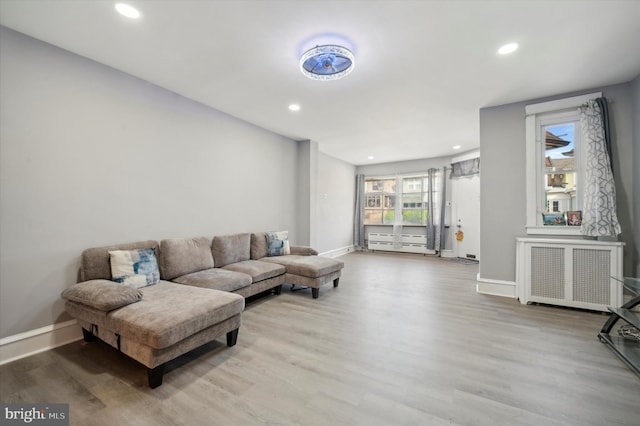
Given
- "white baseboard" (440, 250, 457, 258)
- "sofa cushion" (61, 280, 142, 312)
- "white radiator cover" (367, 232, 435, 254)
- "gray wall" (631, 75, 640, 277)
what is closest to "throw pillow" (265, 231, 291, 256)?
"sofa cushion" (61, 280, 142, 312)

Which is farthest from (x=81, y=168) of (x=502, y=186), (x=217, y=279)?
(x=502, y=186)

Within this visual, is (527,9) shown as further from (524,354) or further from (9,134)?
(9,134)

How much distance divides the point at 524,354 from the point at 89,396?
129 inches

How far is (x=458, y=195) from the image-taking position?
6.78 meters

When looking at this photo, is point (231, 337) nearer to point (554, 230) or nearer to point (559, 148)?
point (554, 230)

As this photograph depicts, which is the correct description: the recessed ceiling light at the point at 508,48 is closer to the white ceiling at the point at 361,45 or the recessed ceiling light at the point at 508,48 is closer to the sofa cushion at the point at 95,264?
the white ceiling at the point at 361,45

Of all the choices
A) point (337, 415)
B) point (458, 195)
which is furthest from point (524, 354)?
point (458, 195)

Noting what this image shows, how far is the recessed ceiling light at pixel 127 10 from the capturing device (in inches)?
73.5

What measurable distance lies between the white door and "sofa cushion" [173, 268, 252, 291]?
5.77 m

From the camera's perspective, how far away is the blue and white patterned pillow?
242 cm

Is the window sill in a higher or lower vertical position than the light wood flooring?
higher

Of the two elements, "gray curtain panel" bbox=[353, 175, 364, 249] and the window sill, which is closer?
the window sill

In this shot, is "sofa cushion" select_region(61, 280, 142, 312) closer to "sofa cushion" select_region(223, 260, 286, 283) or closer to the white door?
"sofa cushion" select_region(223, 260, 286, 283)

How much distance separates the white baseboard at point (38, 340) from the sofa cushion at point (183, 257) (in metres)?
0.85
